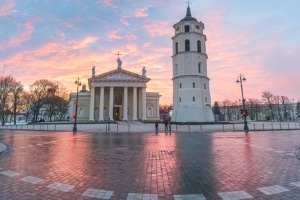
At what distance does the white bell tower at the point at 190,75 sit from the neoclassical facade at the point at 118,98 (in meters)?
12.9

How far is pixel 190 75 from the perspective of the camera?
56281mm

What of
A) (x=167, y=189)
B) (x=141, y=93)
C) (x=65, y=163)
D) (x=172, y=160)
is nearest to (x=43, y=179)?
(x=65, y=163)

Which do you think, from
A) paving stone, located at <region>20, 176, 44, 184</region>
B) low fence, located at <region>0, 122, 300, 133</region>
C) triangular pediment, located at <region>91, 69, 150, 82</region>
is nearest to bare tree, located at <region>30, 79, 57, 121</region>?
triangular pediment, located at <region>91, 69, 150, 82</region>

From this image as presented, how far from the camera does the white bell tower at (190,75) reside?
5566cm

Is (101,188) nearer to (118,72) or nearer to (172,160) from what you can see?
(172,160)

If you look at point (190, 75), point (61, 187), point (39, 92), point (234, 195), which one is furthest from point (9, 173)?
point (39, 92)

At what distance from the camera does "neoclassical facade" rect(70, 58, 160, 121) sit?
6731 centimetres

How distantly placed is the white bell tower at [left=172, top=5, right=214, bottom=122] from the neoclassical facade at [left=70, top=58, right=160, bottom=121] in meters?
12.9

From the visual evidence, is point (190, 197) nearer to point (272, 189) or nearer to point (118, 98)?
point (272, 189)

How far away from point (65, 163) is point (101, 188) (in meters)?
3.89

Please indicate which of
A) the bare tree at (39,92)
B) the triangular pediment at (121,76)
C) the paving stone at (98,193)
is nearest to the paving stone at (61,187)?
the paving stone at (98,193)

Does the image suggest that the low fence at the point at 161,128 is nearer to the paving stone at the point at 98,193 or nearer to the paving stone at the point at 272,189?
the paving stone at the point at 272,189

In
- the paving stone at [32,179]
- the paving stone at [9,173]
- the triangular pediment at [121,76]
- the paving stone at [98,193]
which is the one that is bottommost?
the paving stone at [98,193]

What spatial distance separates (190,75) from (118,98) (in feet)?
83.2
